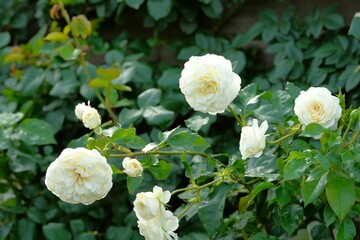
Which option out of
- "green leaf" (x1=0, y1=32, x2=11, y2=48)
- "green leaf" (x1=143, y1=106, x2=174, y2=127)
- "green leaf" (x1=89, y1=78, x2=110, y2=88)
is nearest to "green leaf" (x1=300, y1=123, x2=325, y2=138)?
"green leaf" (x1=143, y1=106, x2=174, y2=127)

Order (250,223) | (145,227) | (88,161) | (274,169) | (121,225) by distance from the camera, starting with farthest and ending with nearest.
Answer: (121,225)
(250,223)
(274,169)
(145,227)
(88,161)

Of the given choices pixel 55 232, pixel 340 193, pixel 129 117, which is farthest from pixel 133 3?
pixel 340 193

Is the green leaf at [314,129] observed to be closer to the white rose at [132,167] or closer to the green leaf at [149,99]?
the white rose at [132,167]

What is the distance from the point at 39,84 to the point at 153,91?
20.7 inches

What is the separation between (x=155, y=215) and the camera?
131 centimetres

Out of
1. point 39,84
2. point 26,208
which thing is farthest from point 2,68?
point 26,208

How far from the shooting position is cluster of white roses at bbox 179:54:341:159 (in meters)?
1.31

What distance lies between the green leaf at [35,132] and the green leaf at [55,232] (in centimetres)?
25

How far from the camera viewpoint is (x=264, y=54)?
2447mm

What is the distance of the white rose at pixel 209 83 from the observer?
1.31 m

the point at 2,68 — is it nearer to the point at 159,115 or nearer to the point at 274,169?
the point at 159,115

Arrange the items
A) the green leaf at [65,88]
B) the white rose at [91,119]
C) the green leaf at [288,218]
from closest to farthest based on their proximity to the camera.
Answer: the white rose at [91,119] < the green leaf at [288,218] < the green leaf at [65,88]

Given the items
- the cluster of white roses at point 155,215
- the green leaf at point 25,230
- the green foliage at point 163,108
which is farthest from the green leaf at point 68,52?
the cluster of white roses at point 155,215

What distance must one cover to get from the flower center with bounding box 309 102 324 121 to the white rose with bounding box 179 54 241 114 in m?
0.15
